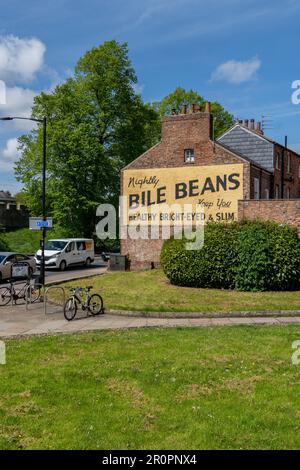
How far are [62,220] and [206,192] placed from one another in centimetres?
1714

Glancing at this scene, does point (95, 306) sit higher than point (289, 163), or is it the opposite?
point (289, 163)

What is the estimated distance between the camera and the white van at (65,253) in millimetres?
31391

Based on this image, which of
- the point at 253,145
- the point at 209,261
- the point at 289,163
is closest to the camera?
the point at 209,261

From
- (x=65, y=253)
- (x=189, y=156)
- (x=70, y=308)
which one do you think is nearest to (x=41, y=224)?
(x=70, y=308)

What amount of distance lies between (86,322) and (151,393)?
6.69 metres

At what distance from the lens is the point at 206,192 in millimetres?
27797

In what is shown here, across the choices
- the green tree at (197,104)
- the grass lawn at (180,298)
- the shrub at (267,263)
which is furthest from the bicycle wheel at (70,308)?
the green tree at (197,104)

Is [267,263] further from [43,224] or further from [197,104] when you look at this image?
[197,104]

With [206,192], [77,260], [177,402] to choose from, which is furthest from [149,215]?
[177,402]

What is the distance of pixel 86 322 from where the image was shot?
14.3 metres

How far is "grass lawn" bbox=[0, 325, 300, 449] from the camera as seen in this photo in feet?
20.4

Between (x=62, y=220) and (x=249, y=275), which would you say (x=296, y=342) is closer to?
(x=249, y=275)

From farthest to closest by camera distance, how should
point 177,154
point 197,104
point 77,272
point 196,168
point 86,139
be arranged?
point 197,104, point 86,139, point 77,272, point 177,154, point 196,168

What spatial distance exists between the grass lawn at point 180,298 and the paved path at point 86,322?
100cm
